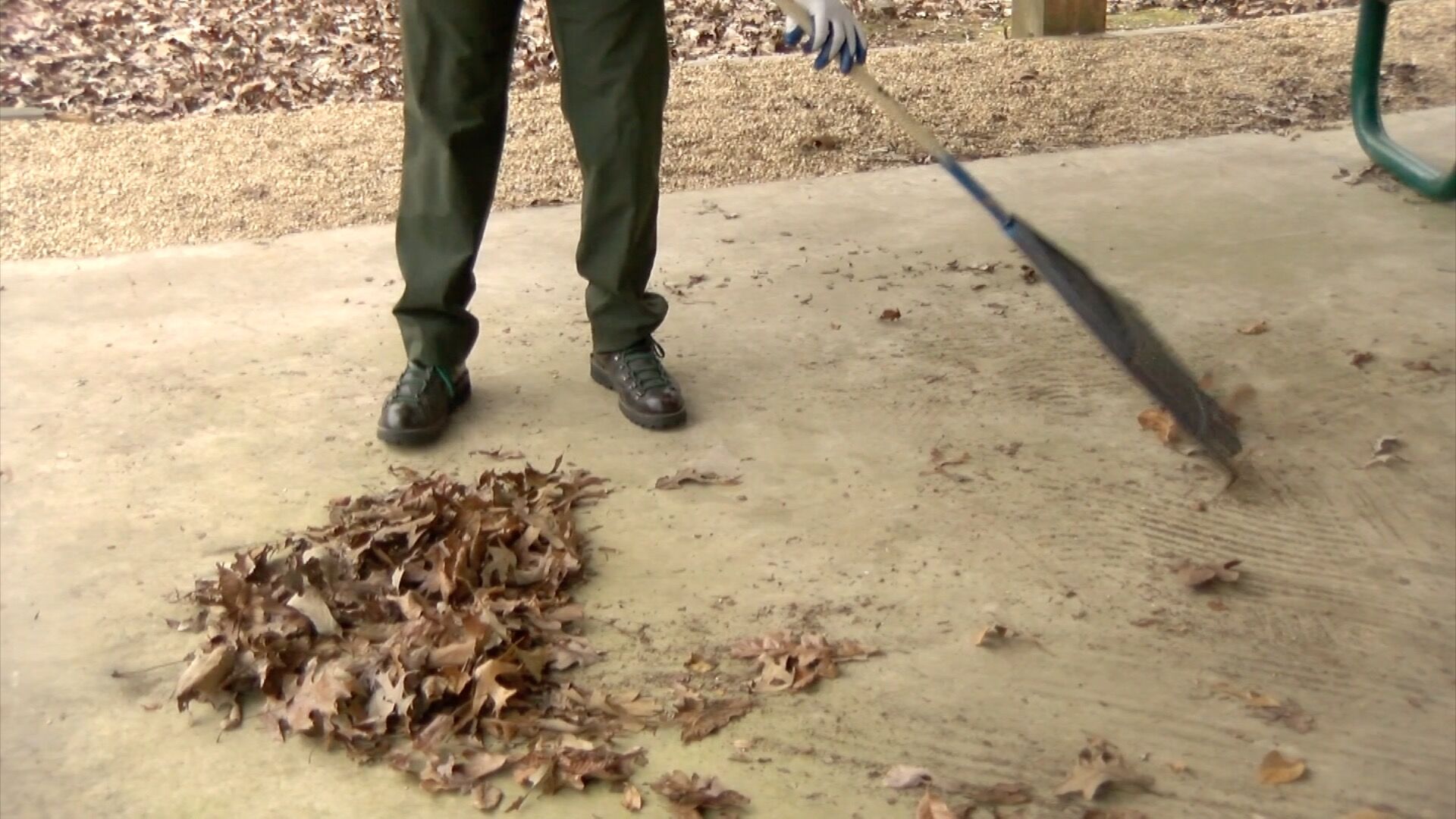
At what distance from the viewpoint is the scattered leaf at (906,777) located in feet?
7.30

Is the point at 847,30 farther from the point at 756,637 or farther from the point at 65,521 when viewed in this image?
the point at 65,521

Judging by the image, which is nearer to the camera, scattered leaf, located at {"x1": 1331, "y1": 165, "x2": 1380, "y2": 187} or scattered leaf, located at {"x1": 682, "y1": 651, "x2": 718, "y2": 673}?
scattered leaf, located at {"x1": 682, "y1": 651, "x2": 718, "y2": 673}

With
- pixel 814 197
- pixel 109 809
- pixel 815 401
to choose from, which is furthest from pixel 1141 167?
pixel 109 809

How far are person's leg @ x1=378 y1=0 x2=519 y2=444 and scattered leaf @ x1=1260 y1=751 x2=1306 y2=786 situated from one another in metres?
1.87

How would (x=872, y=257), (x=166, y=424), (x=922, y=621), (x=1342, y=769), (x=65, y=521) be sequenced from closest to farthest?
(x=1342, y=769) < (x=922, y=621) < (x=65, y=521) < (x=166, y=424) < (x=872, y=257)

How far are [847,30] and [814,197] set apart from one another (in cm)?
172

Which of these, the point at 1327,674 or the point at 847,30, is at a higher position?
the point at 847,30

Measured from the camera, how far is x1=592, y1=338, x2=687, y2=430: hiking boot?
3.33m

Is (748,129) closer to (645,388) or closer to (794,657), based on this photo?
(645,388)

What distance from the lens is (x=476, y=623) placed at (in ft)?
8.28

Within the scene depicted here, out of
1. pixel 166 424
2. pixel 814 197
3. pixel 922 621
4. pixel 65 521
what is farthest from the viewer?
pixel 814 197

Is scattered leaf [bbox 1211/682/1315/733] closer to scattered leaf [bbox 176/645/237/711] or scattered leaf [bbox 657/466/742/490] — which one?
scattered leaf [bbox 657/466/742/490]

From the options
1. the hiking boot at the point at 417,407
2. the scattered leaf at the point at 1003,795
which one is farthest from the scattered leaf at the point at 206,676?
the scattered leaf at the point at 1003,795

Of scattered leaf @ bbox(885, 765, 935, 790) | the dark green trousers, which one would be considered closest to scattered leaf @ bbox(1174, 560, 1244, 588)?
scattered leaf @ bbox(885, 765, 935, 790)
